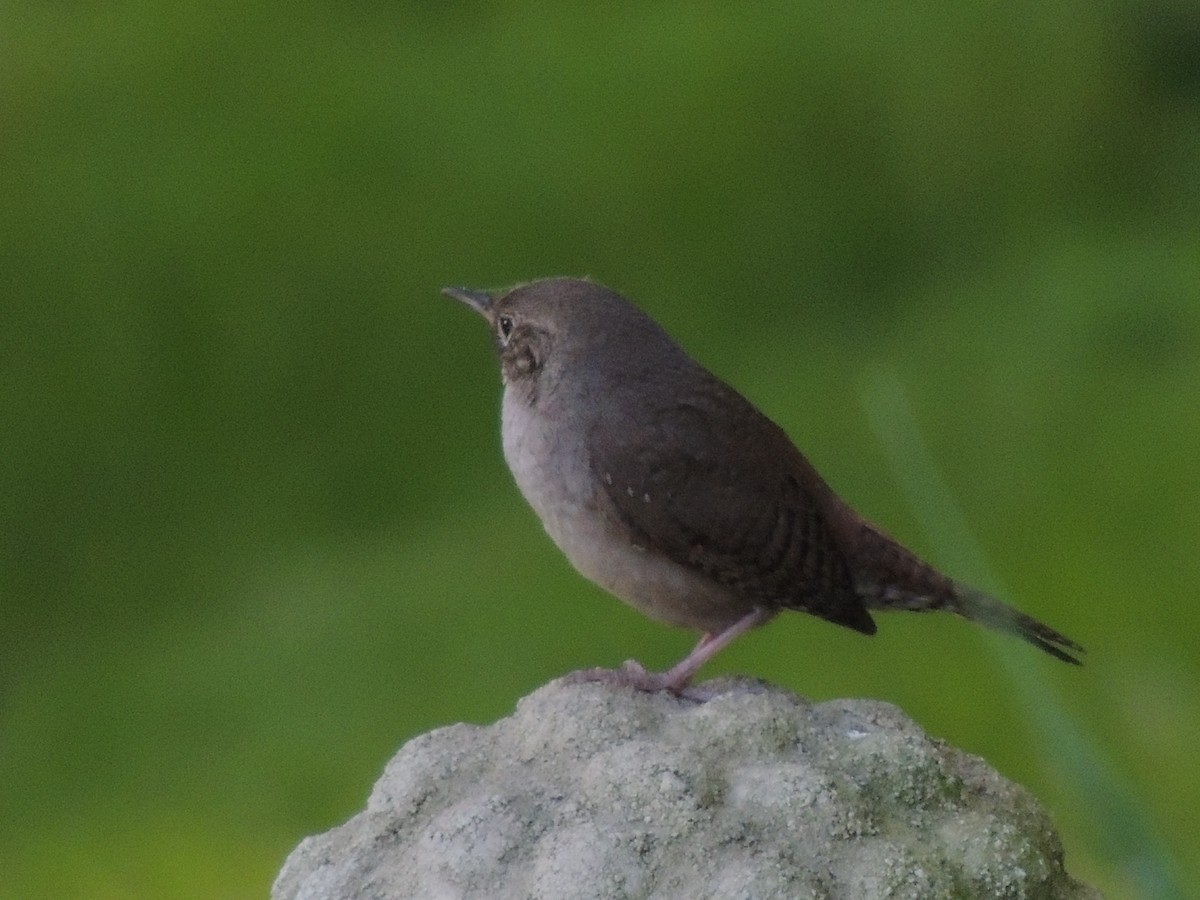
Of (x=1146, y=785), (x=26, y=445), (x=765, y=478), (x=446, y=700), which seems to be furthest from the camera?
(x=26, y=445)

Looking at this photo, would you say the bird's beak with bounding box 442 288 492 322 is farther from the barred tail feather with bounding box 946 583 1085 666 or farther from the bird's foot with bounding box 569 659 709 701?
the barred tail feather with bounding box 946 583 1085 666

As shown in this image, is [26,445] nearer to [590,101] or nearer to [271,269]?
[271,269]

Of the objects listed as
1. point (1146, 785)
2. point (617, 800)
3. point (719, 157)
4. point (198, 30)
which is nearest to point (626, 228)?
point (719, 157)

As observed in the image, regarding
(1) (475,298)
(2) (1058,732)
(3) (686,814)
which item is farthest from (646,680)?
(2) (1058,732)

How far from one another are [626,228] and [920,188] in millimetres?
687

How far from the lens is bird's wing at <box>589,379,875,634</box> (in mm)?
1855

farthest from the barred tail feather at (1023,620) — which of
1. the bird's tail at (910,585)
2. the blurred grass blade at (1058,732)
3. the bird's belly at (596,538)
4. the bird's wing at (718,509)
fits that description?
the blurred grass blade at (1058,732)

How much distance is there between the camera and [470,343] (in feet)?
11.2

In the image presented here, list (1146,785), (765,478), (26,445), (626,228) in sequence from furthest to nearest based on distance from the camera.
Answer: (626,228)
(26,445)
(1146,785)
(765,478)

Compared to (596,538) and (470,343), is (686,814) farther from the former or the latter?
(470,343)

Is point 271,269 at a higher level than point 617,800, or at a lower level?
higher

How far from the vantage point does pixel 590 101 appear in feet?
11.5

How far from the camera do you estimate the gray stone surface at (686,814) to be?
1334 mm

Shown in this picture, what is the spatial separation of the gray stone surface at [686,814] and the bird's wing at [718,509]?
10.0 inches
